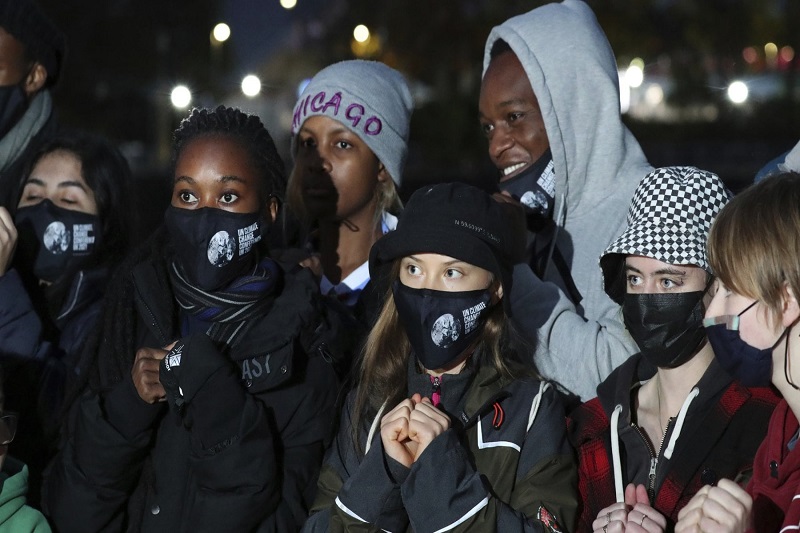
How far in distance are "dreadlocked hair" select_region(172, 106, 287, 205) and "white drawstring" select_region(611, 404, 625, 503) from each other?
1.46 m

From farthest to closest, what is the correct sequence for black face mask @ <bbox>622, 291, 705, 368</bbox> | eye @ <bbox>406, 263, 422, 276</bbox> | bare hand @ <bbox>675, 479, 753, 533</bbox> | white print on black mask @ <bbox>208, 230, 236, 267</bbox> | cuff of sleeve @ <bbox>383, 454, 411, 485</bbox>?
white print on black mask @ <bbox>208, 230, 236, 267</bbox> → eye @ <bbox>406, 263, 422, 276</bbox> → black face mask @ <bbox>622, 291, 705, 368</bbox> → cuff of sleeve @ <bbox>383, 454, 411, 485</bbox> → bare hand @ <bbox>675, 479, 753, 533</bbox>

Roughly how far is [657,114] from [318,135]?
31584mm

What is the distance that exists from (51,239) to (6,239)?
12.6 inches

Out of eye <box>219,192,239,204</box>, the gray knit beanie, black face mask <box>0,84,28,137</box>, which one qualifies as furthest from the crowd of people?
the gray knit beanie

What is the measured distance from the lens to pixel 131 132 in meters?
32.1

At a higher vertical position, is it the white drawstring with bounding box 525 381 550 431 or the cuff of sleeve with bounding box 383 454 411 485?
the white drawstring with bounding box 525 381 550 431

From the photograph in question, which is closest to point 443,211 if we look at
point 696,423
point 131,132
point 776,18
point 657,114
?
point 696,423

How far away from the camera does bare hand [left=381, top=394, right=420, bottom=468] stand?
3.46 metres

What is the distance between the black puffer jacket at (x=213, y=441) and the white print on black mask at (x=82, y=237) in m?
0.66

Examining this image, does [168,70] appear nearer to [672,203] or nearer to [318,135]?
[318,135]

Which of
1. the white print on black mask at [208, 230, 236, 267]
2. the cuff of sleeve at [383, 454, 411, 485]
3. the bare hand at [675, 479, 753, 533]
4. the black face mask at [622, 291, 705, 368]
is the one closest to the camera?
the bare hand at [675, 479, 753, 533]

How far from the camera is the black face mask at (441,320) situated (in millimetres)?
3676

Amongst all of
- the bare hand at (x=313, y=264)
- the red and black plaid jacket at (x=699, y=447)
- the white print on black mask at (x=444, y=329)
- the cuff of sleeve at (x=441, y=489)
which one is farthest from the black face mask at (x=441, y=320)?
the bare hand at (x=313, y=264)

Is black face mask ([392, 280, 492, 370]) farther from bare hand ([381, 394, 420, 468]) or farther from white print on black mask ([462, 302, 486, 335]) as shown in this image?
bare hand ([381, 394, 420, 468])
